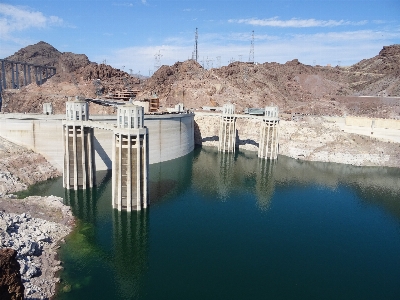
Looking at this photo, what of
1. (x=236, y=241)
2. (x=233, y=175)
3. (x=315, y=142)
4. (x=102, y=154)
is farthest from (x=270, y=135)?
(x=236, y=241)

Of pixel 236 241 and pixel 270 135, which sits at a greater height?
pixel 270 135

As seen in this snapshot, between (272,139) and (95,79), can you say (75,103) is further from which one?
(95,79)

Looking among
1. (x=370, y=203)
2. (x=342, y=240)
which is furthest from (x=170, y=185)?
(x=370, y=203)

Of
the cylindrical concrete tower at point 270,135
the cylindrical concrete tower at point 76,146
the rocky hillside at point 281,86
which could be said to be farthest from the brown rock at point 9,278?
the rocky hillside at point 281,86

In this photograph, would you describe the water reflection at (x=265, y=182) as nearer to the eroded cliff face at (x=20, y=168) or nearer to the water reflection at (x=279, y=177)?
the water reflection at (x=279, y=177)

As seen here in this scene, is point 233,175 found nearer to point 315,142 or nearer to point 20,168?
point 315,142

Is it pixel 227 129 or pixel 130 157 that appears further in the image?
pixel 227 129
